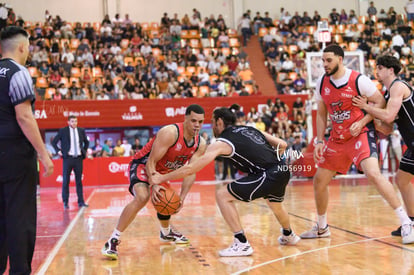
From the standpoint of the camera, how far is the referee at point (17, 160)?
167 inches

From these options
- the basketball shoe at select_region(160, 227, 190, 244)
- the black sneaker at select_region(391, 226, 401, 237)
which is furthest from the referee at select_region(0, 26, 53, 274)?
the black sneaker at select_region(391, 226, 401, 237)

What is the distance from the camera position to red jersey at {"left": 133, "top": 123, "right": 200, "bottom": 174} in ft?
20.9

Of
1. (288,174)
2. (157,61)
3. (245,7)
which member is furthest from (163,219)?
(245,7)

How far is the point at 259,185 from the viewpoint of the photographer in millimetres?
6137

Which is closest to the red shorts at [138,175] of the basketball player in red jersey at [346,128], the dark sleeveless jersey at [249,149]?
the dark sleeveless jersey at [249,149]

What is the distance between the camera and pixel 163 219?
702 cm

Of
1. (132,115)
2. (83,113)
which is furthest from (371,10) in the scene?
(83,113)

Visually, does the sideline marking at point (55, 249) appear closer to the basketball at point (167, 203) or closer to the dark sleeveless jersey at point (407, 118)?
the basketball at point (167, 203)

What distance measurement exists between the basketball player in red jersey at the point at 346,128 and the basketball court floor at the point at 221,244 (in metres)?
0.75

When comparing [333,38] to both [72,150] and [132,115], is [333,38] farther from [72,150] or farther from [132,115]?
[72,150]

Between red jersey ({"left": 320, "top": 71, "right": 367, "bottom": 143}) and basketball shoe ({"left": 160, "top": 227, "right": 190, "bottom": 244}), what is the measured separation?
2.16 m

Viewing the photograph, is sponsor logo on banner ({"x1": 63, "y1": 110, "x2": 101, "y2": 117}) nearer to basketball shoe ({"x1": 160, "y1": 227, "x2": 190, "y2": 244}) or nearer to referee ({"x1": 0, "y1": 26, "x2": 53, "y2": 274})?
basketball shoe ({"x1": 160, "y1": 227, "x2": 190, "y2": 244})

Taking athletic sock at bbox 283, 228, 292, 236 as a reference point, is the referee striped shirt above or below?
above

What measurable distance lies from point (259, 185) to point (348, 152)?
1163 millimetres
